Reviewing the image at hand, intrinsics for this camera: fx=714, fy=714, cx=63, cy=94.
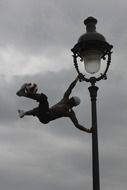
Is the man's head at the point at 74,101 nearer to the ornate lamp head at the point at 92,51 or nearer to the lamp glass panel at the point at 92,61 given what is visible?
the ornate lamp head at the point at 92,51

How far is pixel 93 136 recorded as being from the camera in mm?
14281

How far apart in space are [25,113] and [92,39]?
2.21 meters

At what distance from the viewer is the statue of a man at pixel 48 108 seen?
14.7 meters

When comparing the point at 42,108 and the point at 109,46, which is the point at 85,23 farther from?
the point at 42,108

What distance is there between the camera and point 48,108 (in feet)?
49.0

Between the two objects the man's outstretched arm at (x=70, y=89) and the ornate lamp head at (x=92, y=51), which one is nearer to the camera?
the ornate lamp head at (x=92, y=51)

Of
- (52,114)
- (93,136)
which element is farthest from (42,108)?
(93,136)

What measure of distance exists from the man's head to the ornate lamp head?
719 millimetres

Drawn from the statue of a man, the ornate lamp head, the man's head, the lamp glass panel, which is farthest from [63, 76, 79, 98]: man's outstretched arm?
the lamp glass panel

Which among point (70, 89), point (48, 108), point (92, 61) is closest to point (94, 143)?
point (48, 108)

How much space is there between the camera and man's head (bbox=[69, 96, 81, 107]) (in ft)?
49.7

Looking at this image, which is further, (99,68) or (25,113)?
(25,113)

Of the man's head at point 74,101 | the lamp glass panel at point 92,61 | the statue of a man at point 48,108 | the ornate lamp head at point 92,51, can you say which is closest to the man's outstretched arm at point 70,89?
the statue of a man at point 48,108

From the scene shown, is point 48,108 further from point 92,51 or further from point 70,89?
point 92,51
